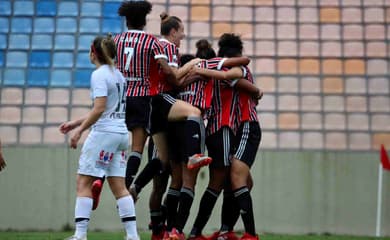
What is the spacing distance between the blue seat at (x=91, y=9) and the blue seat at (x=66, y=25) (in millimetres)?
204

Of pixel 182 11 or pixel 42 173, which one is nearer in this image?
pixel 42 173

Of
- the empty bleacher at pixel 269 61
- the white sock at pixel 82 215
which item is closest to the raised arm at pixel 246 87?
the white sock at pixel 82 215

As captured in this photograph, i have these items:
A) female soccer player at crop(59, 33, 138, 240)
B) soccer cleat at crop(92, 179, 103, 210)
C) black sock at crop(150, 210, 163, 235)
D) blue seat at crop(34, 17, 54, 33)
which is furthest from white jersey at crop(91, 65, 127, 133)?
blue seat at crop(34, 17, 54, 33)

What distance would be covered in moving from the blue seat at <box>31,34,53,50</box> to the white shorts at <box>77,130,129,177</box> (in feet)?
21.6

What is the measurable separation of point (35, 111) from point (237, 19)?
344 cm

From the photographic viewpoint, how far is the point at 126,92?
8188mm

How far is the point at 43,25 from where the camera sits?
46.8 feet

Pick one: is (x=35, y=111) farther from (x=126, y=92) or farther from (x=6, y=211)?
(x=126, y=92)

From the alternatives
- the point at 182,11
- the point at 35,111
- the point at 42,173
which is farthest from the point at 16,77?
the point at 182,11

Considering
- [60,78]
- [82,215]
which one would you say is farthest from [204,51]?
[60,78]

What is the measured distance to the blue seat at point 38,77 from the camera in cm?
1384

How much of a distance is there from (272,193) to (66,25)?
415 centimetres

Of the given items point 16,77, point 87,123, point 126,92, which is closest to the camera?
point 87,123

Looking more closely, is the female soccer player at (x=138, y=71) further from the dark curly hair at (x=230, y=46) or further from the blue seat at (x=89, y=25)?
the blue seat at (x=89, y=25)
